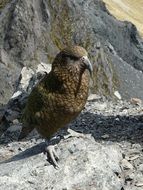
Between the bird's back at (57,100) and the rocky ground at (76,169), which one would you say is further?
the rocky ground at (76,169)

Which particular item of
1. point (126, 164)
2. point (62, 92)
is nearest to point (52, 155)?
point (62, 92)

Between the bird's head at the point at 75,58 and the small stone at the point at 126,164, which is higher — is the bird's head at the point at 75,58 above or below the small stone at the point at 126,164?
above

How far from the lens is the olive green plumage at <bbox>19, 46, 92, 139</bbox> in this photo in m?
10.2

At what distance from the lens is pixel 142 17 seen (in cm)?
9975

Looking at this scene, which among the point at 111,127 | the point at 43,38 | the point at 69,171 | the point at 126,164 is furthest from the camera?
the point at 43,38

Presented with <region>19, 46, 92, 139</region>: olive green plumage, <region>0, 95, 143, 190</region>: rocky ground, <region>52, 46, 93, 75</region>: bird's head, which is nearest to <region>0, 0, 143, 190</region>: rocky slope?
<region>0, 95, 143, 190</region>: rocky ground

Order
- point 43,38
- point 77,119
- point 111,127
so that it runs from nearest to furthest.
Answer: point 111,127
point 77,119
point 43,38

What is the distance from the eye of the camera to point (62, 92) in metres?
10.5

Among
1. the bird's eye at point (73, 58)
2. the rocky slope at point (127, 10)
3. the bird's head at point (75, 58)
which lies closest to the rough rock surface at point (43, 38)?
the bird's head at point (75, 58)

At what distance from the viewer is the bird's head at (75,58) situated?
1003 centimetres

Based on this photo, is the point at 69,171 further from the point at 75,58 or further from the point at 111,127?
the point at 111,127

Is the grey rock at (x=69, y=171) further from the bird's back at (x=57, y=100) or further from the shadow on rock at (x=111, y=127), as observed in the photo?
the shadow on rock at (x=111, y=127)

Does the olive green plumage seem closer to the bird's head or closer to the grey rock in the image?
the bird's head

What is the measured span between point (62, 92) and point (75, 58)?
0.68 m
